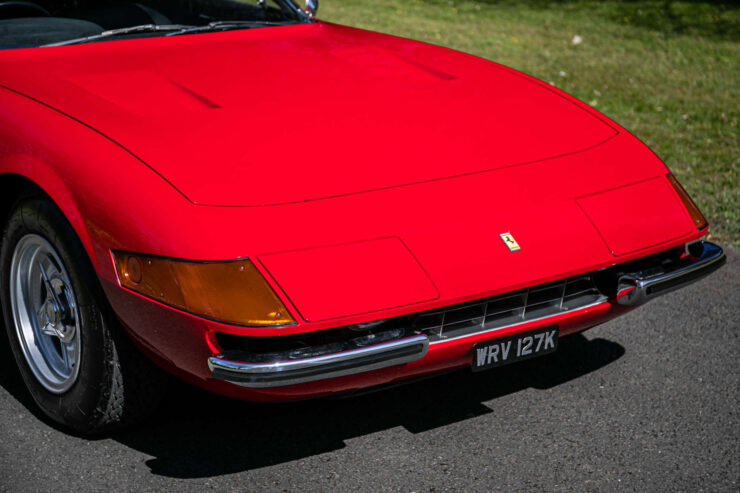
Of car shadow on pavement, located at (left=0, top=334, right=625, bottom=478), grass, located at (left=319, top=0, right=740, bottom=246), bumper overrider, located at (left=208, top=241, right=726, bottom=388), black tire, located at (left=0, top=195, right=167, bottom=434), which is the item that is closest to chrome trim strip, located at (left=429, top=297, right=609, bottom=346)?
bumper overrider, located at (left=208, top=241, right=726, bottom=388)

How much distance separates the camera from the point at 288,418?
3186 millimetres

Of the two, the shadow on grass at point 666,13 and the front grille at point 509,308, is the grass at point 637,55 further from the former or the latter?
the front grille at point 509,308

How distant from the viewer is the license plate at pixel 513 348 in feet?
8.92

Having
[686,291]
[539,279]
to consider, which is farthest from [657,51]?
[539,279]

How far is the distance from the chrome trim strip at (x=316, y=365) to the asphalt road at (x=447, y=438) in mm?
494

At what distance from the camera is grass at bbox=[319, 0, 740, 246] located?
20.7 feet

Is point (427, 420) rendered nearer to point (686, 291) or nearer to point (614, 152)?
point (614, 152)

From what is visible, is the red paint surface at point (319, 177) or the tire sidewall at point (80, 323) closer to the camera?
the red paint surface at point (319, 177)

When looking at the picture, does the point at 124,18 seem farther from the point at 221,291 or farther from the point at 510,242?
the point at 510,242

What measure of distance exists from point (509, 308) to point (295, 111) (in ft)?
3.30

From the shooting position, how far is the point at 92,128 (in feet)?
9.20

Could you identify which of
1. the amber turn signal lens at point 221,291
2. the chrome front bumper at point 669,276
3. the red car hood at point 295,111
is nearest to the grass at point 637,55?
the chrome front bumper at point 669,276

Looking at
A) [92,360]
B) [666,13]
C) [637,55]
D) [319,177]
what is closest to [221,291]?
[319,177]

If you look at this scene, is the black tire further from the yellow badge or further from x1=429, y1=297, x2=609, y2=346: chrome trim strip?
the yellow badge
